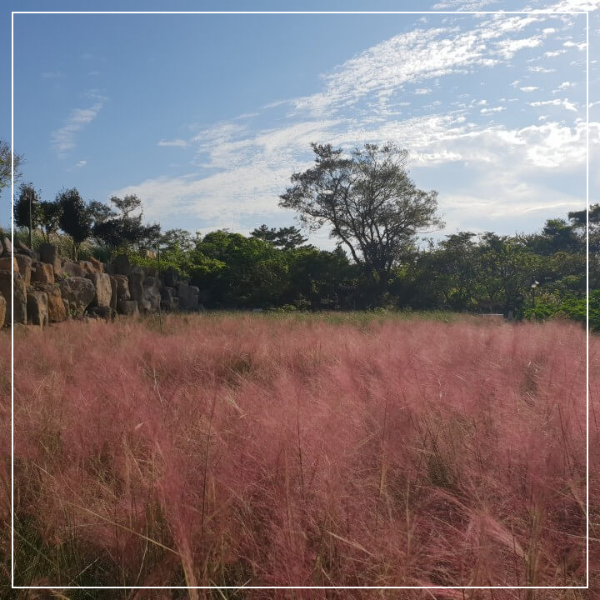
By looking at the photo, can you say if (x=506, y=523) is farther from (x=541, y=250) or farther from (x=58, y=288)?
(x=541, y=250)

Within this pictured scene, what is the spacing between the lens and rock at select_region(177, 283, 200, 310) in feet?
36.5

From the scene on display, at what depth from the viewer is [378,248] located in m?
14.1

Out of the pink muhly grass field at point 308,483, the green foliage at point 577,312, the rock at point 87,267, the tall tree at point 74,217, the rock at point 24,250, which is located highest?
the tall tree at point 74,217

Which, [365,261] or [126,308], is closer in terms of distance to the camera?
[126,308]

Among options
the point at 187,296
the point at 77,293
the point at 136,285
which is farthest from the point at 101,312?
the point at 187,296

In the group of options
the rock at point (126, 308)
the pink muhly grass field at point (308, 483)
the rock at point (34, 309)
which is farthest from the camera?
the rock at point (126, 308)

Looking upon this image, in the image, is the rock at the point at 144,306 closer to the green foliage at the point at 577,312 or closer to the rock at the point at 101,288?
the rock at the point at 101,288

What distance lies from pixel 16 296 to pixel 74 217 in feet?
13.6

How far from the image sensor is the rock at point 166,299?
1015 centimetres

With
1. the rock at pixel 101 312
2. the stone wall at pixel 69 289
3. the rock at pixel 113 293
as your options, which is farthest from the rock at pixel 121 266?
the rock at pixel 101 312

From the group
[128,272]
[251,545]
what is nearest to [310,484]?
[251,545]

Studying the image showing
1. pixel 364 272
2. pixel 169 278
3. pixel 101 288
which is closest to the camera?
pixel 101 288

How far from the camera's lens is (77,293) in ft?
22.5

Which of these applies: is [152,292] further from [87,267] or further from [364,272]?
[364,272]
